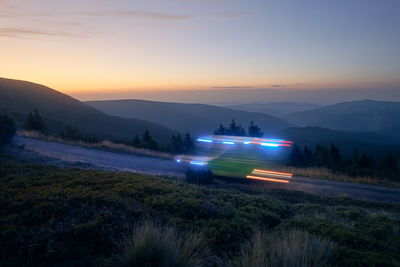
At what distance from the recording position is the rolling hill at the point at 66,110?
96188mm

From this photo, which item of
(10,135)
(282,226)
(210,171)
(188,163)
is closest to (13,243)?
(282,226)

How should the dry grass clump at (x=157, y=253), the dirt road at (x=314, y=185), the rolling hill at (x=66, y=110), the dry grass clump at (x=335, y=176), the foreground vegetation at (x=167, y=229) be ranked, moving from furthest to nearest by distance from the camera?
the rolling hill at (x=66, y=110) < the dry grass clump at (x=335, y=176) < the dirt road at (x=314, y=185) < the foreground vegetation at (x=167, y=229) < the dry grass clump at (x=157, y=253)

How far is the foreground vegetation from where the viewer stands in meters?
3.64

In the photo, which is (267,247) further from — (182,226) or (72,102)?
(72,102)

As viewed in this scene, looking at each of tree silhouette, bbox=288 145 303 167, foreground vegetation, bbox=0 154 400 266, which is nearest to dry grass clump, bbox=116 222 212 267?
foreground vegetation, bbox=0 154 400 266

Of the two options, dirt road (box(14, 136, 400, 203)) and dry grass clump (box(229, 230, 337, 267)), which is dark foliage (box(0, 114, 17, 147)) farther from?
dry grass clump (box(229, 230, 337, 267))

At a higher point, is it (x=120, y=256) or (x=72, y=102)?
(x=72, y=102)

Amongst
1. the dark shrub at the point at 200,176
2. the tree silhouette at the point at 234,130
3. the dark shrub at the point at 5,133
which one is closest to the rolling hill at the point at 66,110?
the tree silhouette at the point at 234,130

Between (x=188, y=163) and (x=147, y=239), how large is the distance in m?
11.6

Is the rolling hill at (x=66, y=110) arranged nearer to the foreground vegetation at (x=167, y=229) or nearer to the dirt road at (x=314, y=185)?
the dirt road at (x=314, y=185)

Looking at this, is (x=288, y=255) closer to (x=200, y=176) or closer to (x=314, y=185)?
(x=200, y=176)

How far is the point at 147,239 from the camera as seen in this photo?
A: 3.60m

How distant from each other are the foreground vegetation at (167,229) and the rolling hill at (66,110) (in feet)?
292

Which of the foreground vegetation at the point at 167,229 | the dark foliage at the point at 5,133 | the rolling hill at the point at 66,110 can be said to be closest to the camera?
the foreground vegetation at the point at 167,229
